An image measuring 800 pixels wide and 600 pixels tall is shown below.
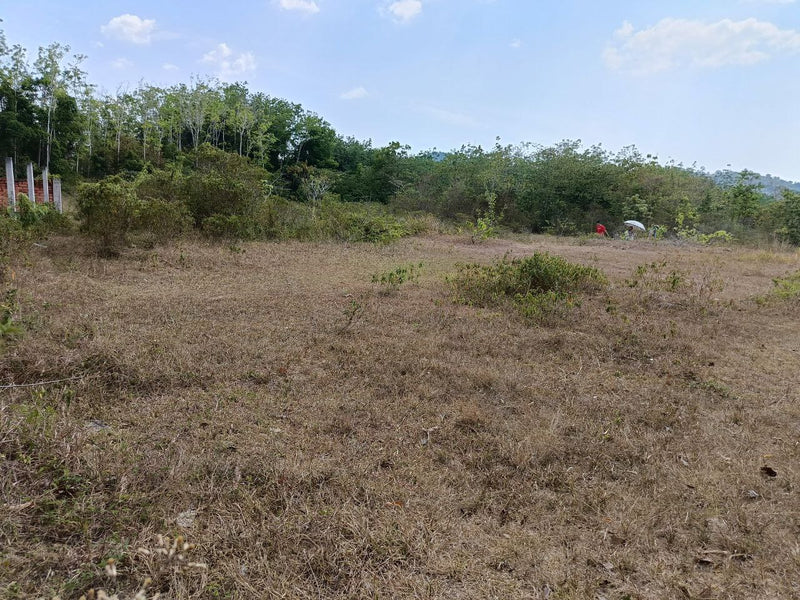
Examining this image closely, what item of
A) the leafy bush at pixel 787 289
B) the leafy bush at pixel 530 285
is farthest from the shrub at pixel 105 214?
the leafy bush at pixel 787 289

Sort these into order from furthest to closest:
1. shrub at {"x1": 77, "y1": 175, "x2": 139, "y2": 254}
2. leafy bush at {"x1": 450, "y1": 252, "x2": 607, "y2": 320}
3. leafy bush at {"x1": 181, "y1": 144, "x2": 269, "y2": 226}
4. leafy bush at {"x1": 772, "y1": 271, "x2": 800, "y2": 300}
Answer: leafy bush at {"x1": 181, "y1": 144, "x2": 269, "y2": 226} < shrub at {"x1": 77, "y1": 175, "x2": 139, "y2": 254} < leafy bush at {"x1": 772, "y1": 271, "x2": 800, "y2": 300} < leafy bush at {"x1": 450, "y1": 252, "x2": 607, "y2": 320}

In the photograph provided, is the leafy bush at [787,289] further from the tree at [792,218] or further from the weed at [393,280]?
the tree at [792,218]

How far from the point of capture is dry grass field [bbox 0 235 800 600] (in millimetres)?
1644

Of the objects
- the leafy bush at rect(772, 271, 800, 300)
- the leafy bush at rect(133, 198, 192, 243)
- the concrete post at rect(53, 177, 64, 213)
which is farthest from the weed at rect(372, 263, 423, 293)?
the concrete post at rect(53, 177, 64, 213)

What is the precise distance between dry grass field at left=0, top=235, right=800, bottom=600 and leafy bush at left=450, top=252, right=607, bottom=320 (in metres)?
0.47

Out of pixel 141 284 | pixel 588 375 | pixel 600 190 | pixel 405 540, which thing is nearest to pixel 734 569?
pixel 405 540

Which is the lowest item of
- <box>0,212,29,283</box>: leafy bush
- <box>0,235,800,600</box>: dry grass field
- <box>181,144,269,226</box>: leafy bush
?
<box>0,235,800,600</box>: dry grass field

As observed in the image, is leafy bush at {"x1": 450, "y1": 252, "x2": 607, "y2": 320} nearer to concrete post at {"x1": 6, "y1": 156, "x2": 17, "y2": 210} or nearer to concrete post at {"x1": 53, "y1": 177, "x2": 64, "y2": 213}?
concrete post at {"x1": 6, "y1": 156, "x2": 17, "y2": 210}

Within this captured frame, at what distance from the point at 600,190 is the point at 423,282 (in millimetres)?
13415

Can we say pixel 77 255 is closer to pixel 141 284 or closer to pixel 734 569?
pixel 141 284

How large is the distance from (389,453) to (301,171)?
22454 millimetres

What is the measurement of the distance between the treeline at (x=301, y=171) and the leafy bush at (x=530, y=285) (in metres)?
5.28

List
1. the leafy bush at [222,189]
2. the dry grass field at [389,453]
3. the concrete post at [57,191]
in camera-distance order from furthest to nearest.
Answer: the concrete post at [57,191] → the leafy bush at [222,189] → the dry grass field at [389,453]

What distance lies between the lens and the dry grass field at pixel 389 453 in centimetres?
164
